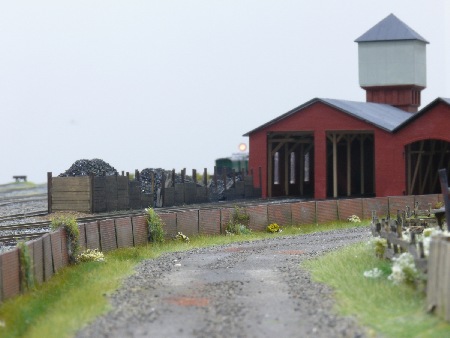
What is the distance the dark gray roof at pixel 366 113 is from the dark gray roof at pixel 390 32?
5.59 metres

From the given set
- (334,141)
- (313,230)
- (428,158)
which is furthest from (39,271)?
(428,158)

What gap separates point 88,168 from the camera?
47031 mm

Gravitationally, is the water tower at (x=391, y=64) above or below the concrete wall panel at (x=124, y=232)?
above

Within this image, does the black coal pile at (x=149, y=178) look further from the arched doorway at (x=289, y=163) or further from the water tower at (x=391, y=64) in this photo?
the water tower at (x=391, y=64)

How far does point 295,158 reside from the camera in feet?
184

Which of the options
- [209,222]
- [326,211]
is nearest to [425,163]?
[326,211]

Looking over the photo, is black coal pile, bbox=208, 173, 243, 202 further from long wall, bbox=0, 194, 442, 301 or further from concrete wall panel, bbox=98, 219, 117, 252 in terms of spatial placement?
concrete wall panel, bbox=98, 219, 117, 252

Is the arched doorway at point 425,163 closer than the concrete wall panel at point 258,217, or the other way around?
the concrete wall panel at point 258,217

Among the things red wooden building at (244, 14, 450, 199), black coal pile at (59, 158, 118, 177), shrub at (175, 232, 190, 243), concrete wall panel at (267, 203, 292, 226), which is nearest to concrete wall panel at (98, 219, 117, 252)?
shrub at (175, 232, 190, 243)

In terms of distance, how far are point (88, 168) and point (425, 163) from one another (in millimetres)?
17616

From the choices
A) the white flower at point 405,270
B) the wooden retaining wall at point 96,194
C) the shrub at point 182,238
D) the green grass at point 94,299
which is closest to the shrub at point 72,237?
the green grass at point 94,299

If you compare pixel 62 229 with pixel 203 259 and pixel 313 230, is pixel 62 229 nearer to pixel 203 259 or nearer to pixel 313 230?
pixel 203 259

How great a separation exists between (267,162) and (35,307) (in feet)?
114

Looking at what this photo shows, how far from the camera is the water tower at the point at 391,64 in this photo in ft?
193
